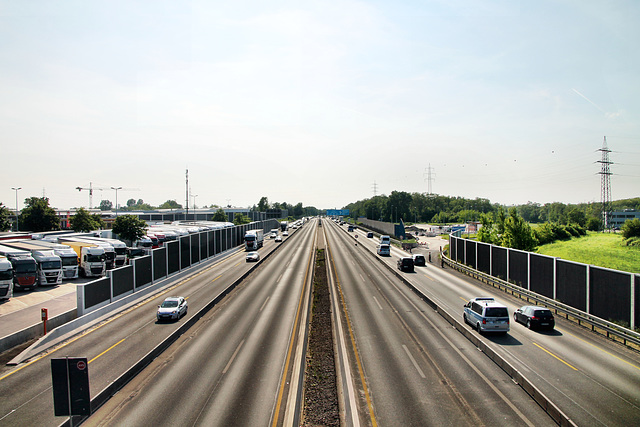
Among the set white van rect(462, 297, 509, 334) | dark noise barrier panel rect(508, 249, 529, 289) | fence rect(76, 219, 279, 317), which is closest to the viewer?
white van rect(462, 297, 509, 334)

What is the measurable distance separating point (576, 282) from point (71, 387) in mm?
32441

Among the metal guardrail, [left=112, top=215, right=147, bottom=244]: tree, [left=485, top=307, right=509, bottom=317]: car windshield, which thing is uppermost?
[left=112, top=215, right=147, bottom=244]: tree

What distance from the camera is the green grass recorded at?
52094 mm

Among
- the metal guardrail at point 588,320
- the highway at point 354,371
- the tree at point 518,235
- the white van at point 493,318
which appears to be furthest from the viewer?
the tree at point 518,235

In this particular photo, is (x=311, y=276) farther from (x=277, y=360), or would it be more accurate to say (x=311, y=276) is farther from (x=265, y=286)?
(x=277, y=360)

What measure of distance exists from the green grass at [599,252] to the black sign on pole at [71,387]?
5943 cm

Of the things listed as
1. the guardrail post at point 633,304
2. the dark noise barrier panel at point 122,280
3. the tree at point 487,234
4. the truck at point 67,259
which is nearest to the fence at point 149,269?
the dark noise barrier panel at point 122,280

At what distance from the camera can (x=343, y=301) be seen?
32688 mm

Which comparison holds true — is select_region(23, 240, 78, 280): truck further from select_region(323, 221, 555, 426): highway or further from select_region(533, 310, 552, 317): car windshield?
select_region(533, 310, 552, 317): car windshield

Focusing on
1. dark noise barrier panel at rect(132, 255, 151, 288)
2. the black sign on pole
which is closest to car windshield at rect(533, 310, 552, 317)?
the black sign on pole

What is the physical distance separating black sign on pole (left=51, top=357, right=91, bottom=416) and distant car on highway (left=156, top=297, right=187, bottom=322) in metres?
17.1

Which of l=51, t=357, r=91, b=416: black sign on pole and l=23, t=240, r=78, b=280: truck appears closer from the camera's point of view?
l=51, t=357, r=91, b=416: black sign on pole

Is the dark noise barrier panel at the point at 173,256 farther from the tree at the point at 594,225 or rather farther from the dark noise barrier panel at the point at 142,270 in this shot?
the tree at the point at 594,225

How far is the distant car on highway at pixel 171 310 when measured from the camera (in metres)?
26.2
